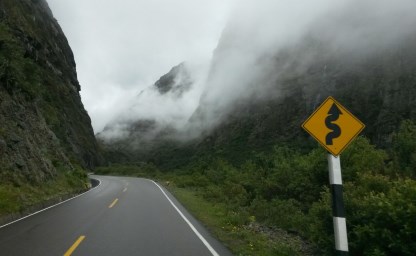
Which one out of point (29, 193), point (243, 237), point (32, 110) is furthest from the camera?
point (32, 110)

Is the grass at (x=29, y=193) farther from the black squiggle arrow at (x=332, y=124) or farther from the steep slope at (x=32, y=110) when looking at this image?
the black squiggle arrow at (x=332, y=124)

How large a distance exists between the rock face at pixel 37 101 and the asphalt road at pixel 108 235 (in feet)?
19.8

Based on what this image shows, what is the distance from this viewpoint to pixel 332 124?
6.58 metres

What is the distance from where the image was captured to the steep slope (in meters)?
20.0

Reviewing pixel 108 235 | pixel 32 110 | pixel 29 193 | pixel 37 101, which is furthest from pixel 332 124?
pixel 37 101

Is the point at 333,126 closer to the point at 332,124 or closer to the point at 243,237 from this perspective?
the point at 332,124

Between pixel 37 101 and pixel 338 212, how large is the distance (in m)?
44.1

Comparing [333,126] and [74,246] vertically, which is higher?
[333,126]

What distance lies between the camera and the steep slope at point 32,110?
20.0 metres

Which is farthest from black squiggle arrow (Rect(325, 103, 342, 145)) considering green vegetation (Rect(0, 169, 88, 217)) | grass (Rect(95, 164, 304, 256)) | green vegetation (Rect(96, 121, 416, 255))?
green vegetation (Rect(0, 169, 88, 217))

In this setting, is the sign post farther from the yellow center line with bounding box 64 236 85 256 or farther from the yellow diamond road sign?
the yellow center line with bounding box 64 236 85 256

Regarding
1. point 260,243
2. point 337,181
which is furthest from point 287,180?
point 337,181

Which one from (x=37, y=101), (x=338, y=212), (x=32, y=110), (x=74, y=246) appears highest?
(x=37, y=101)

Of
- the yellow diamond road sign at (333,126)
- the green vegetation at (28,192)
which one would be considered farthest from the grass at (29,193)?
the yellow diamond road sign at (333,126)
